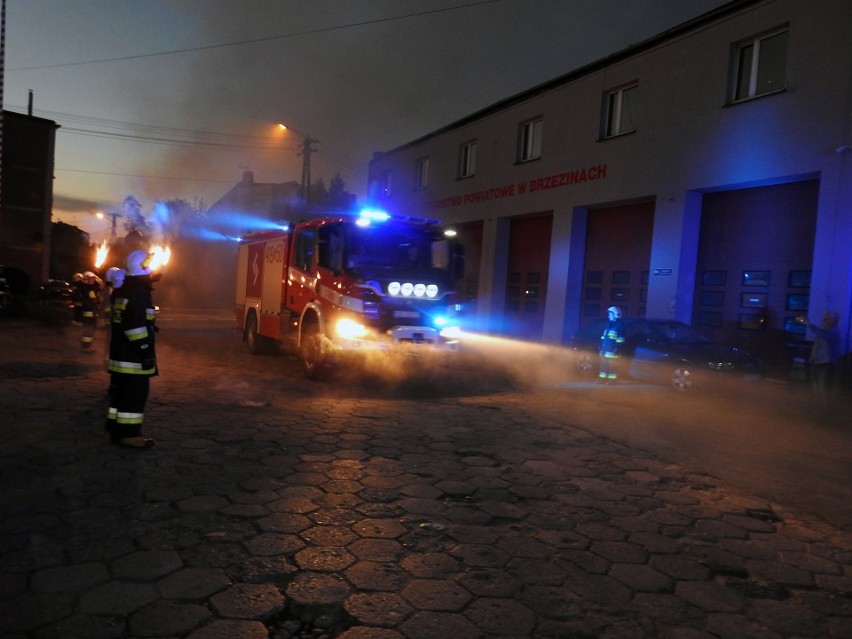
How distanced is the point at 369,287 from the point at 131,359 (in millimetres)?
4067

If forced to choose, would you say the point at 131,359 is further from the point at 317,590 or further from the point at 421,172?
the point at 421,172

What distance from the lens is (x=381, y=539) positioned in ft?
12.5

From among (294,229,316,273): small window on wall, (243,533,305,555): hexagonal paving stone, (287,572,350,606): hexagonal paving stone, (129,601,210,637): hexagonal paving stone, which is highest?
(294,229,316,273): small window on wall

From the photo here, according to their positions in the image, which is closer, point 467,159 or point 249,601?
point 249,601

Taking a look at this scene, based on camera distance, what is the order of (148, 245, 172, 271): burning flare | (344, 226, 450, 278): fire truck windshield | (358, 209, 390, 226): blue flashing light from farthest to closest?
1. (358, 209, 390, 226): blue flashing light
2. (344, 226, 450, 278): fire truck windshield
3. (148, 245, 172, 271): burning flare

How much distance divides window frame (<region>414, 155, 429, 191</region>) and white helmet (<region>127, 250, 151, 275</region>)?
62.9 feet

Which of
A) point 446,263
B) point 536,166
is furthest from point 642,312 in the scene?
point 446,263

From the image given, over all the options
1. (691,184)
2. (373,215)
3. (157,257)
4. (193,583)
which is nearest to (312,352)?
(373,215)

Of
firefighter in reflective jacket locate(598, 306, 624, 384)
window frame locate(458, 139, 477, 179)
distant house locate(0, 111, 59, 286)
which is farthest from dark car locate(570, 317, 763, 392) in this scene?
distant house locate(0, 111, 59, 286)

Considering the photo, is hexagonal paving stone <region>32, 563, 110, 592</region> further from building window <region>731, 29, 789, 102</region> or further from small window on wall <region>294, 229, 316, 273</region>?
building window <region>731, 29, 789, 102</region>

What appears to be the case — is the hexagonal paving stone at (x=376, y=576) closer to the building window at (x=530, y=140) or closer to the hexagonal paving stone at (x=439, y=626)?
the hexagonal paving stone at (x=439, y=626)

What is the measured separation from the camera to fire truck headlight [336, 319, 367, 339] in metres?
8.98

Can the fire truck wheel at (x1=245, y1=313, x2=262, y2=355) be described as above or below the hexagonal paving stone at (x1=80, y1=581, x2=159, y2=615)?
above

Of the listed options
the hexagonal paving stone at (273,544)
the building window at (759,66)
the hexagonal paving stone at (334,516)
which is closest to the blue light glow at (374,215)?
the hexagonal paving stone at (334,516)
